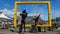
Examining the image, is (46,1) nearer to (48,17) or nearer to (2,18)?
(48,17)

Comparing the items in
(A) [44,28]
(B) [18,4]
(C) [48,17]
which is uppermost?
(B) [18,4]

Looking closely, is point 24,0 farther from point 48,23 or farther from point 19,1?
point 48,23

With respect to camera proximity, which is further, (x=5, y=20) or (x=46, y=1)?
(x=5, y=20)

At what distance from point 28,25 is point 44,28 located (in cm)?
99

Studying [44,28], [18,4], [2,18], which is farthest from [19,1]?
[2,18]

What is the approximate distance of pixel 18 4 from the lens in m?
11.2

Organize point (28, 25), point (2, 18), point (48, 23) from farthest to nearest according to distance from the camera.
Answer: point (2, 18) → point (48, 23) → point (28, 25)

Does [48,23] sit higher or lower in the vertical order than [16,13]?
lower

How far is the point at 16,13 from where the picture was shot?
1091 cm

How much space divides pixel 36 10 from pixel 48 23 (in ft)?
4.02

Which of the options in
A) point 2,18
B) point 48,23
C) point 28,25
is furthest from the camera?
point 2,18

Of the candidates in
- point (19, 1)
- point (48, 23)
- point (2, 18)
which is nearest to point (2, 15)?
point (2, 18)

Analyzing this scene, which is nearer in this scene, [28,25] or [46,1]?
[28,25]

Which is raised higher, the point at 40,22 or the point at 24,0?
the point at 24,0
